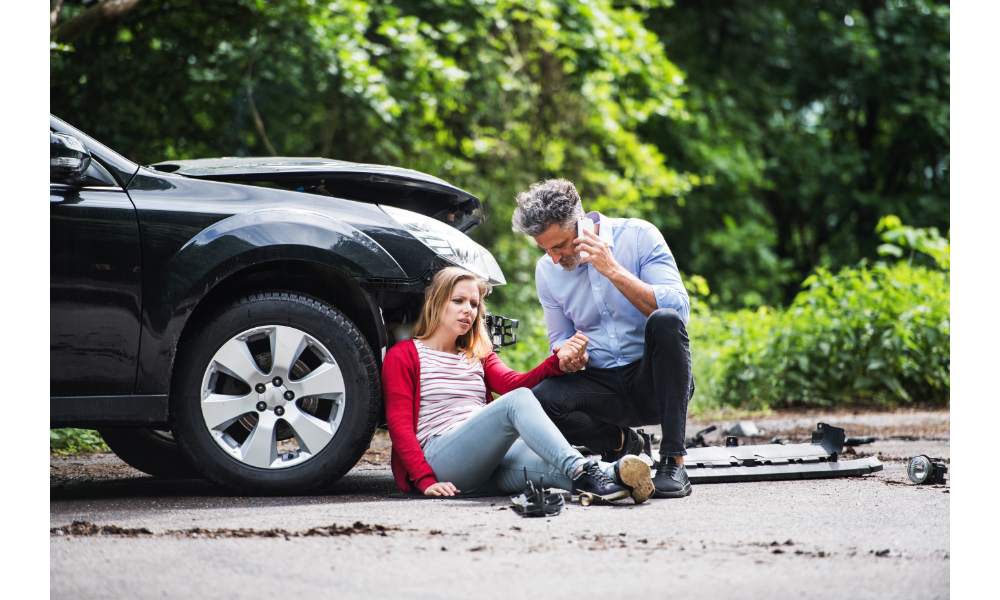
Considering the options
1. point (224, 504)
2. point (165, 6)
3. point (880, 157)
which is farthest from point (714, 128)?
point (224, 504)

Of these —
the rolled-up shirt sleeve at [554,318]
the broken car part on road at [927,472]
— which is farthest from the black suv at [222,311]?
the broken car part on road at [927,472]

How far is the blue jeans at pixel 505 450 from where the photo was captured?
3348 millimetres

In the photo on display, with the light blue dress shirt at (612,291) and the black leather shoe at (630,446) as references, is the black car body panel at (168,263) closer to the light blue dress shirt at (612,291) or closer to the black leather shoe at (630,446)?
the light blue dress shirt at (612,291)

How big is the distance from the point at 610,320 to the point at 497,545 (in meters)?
1.50

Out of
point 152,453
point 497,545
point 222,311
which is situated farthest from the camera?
point 152,453

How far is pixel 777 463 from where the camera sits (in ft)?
13.5

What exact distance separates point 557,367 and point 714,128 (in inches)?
466

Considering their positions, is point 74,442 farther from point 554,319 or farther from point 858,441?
point 858,441

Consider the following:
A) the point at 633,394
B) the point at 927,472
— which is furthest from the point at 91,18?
the point at 927,472

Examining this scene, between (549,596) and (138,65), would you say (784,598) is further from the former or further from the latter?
(138,65)

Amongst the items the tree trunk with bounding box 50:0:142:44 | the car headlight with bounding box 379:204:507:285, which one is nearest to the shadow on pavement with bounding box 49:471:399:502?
the car headlight with bounding box 379:204:507:285

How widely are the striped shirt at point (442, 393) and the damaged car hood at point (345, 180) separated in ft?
2.58

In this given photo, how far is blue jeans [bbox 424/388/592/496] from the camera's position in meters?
3.35

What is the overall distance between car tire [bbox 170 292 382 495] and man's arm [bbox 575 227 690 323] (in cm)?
104
